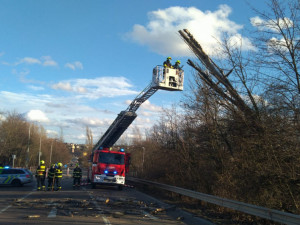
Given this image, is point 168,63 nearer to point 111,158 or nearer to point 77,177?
point 111,158

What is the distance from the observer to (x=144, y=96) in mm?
17016

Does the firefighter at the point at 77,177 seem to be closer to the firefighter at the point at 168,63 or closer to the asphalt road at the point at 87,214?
the asphalt road at the point at 87,214

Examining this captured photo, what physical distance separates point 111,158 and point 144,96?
5.28 metres

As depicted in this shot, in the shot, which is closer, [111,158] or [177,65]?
[177,65]

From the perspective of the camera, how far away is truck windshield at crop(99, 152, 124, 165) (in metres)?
19.5

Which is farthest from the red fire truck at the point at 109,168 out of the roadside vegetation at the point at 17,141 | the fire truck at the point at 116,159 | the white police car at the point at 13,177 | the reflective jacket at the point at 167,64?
the roadside vegetation at the point at 17,141

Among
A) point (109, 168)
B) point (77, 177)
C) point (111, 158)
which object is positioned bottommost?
point (77, 177)

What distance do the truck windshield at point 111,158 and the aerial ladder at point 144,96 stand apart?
5.52 ft

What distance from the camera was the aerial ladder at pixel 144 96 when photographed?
14375 mm

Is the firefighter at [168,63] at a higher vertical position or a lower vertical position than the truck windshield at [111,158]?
higher

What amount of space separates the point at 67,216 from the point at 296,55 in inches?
328

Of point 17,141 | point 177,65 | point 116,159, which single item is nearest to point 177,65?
point 177,65

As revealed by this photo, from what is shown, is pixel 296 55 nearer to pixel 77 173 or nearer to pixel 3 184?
pixel 77 173

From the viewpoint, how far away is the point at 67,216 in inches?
360
